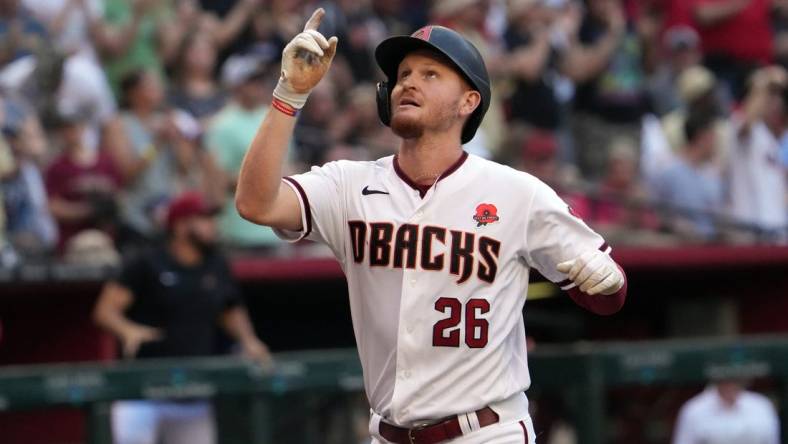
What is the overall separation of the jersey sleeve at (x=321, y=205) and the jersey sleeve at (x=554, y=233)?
0.53m

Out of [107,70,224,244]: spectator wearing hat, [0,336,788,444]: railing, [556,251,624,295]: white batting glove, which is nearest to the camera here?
[556,251,624,295]: white batting glove

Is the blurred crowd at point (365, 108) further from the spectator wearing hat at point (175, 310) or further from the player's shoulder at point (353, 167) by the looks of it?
the player's shoulder at point (353, 167)

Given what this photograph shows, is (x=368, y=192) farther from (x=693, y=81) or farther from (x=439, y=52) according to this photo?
(x=693, y=81)

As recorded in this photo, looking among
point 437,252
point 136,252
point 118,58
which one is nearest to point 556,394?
point 136,252

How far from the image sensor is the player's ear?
4.39 m

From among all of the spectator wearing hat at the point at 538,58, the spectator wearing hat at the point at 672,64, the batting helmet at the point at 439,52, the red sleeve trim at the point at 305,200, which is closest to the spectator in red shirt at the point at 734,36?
the spectator wearing hat at the point at 672,64

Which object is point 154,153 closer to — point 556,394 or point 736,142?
point 556,394

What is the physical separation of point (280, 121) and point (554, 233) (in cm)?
84

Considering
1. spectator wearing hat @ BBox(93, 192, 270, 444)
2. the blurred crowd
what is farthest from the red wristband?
the blurred crowd

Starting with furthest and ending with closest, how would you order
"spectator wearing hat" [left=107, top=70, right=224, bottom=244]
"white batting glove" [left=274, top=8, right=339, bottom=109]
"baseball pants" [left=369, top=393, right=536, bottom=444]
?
"spectator wearing hat" [left=107, top=70, right=224, bottom=244], "baseball pants" [left=369, top=393, right=536, bottom=444], "white batting glove" [left=274, top=8, right=339, bottom=109]

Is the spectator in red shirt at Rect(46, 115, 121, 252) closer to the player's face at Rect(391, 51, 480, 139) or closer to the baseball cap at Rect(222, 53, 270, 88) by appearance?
the baseball cap at Rect(222, 53, 270, 88)

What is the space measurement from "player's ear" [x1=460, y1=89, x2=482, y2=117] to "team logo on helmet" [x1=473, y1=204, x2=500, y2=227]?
29cm

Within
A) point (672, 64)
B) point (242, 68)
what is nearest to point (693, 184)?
point (672, 64)

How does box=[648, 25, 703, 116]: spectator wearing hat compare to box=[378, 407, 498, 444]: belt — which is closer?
box=[378, 407, 498, 444]: belt
